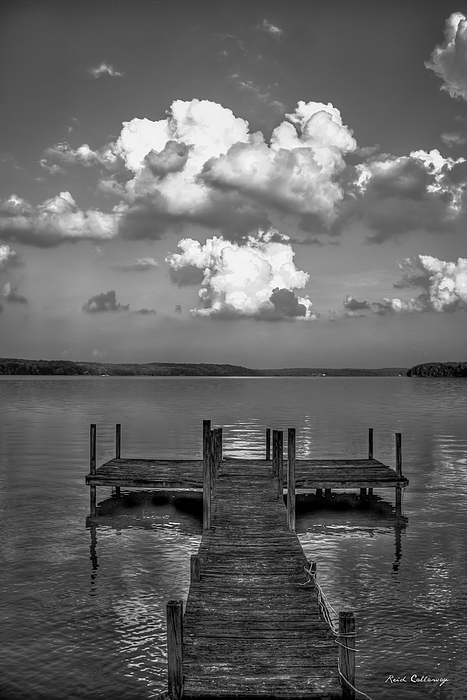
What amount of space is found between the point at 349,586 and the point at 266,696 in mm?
7786

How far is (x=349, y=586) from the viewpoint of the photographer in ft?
53.4

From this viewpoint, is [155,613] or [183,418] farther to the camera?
[183,418]

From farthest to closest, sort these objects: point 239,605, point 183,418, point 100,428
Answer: point 183,418, point 100,428, point 239,605

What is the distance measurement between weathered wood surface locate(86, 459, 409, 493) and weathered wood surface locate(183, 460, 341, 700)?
7192 mm

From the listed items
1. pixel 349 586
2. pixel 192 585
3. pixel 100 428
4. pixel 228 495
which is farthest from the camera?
pixel 100 428

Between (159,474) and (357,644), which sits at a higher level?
(159,474)

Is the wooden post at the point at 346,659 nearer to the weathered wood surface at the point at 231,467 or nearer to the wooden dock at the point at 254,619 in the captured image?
the wooden dock at the point at 254,619

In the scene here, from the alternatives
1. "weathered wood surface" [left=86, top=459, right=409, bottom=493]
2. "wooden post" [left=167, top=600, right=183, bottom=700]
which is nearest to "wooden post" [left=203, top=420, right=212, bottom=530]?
"weathered wood surface" [left=86, top=459, right=409, bottom=493]

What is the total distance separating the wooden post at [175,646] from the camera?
341 inches

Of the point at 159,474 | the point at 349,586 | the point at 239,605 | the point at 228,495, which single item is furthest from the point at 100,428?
the point at 239,605

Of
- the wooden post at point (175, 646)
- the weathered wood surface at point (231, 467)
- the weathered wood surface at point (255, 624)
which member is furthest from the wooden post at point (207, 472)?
the wooden post at point (175, 646)

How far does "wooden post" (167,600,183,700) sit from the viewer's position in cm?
866

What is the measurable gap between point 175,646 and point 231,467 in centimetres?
1600

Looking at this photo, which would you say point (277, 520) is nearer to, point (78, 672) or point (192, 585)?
point (192, 585)
